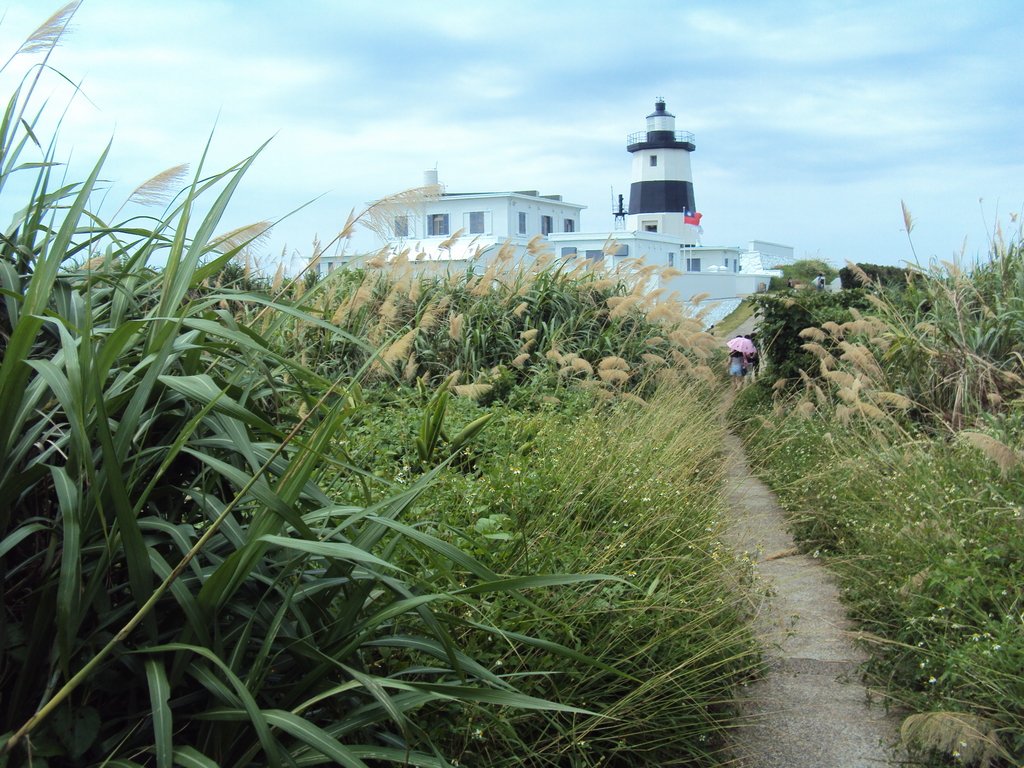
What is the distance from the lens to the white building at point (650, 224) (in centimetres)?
4138

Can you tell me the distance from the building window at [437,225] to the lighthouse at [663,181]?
17975 mm

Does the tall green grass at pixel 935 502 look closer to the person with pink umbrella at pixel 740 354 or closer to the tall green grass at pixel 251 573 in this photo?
the tall green grass at pixel 251 573

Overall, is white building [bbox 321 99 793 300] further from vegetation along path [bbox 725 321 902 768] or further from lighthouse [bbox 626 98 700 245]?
vegetation along path [bbox 725 321 902 768]

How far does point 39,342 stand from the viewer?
252cm

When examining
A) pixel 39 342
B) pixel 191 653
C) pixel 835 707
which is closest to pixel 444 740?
pixel 191 653

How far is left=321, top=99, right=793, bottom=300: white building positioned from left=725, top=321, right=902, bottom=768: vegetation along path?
2236 centimetres

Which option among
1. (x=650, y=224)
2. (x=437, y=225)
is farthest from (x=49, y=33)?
(x=650, y=224)

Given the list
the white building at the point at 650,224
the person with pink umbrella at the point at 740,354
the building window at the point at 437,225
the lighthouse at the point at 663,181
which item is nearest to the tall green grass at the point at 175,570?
the person with pink umbrella at the point at 740,354

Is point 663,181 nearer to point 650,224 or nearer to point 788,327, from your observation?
point 650,224

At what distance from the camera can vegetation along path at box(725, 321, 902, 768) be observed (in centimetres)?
332

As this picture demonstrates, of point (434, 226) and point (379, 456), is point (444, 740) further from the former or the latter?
point (434, 226)

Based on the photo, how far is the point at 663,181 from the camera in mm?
57750

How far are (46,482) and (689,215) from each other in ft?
192

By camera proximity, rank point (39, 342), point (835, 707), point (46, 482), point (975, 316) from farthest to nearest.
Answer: point (975, 316)
point (835, 707)
point (39, 342)
point (46, 482)
